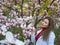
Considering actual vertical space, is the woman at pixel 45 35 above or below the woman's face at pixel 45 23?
below

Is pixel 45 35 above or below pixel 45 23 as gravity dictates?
below

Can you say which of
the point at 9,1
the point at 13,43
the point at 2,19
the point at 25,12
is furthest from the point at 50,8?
the point at 13,43

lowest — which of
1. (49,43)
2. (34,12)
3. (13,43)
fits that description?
(49,43)

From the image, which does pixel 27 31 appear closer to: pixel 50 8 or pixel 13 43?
pixel 13 43

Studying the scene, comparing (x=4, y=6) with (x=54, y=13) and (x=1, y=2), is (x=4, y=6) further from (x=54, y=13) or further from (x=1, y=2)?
(x=54, y=13)

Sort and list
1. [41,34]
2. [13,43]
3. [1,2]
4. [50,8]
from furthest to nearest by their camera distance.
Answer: [50,8]
[1,2]
[41,34]
[13,43]

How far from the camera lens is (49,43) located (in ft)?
8.02

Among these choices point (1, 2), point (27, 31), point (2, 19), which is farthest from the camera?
point (1, 2)

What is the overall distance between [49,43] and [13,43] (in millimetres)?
1883

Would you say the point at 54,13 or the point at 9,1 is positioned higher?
the point at 9,1

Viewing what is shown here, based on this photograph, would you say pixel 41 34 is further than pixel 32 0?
No

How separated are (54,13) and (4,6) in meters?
0.87

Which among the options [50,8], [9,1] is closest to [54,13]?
[50,8]

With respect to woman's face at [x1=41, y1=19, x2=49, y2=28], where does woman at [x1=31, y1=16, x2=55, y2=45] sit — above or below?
below
